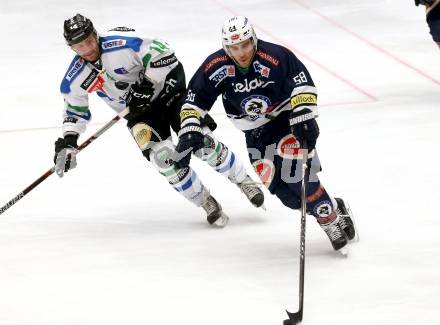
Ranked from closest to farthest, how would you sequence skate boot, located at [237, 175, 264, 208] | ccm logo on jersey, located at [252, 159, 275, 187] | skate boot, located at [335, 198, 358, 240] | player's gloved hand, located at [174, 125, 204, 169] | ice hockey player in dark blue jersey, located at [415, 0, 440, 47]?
player's gloved hand, located at [174, 125, 204, 169] → ccm logo on jersey, located at [252, 159, 275, 187] → skate boot, located at [335, 198, 358, 240] → skate boot, located at [237, 175, 264, 208] → ice hockey player in dark blue jersey, located at [415, 0, 440, 47]

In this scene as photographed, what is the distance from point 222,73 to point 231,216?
125 cm

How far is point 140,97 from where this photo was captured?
548cm

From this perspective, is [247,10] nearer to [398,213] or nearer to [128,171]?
[128,171]

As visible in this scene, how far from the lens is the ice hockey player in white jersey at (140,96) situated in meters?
5.52

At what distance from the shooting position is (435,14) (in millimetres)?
7879

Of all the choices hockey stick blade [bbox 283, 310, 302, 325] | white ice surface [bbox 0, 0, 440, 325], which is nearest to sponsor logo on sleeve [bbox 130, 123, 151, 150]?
white ice surface [bbox 0, 0, 440, 325]

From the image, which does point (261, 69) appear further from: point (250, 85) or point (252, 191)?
point (252, 191)

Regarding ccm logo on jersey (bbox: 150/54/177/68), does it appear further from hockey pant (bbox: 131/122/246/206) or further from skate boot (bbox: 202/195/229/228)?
skate boot (bbox: 202/195/229/228)

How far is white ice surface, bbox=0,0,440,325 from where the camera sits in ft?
15.0

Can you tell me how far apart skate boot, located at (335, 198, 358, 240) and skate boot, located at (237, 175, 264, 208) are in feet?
1.90

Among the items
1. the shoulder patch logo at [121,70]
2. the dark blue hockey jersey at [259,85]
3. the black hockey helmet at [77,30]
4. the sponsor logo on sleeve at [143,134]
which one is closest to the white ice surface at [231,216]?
the sponsor logo on sleeve at [143,134]

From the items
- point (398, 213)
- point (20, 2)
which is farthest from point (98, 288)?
point (20, 2)

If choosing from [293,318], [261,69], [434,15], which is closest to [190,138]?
[261,69]

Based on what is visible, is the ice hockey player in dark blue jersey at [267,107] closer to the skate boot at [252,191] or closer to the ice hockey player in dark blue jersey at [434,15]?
the skate boot at [252,191]
